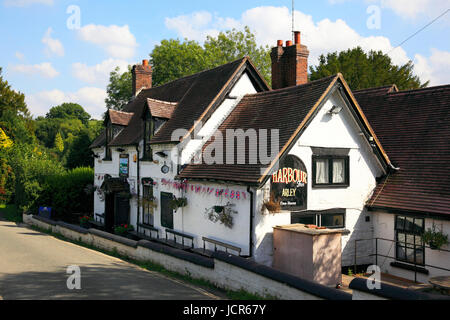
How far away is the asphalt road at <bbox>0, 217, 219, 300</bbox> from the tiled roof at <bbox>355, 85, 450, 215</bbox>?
7688 mm

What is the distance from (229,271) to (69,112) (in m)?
113

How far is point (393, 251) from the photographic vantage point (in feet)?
47.1

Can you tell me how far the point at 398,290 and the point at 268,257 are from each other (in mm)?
6095

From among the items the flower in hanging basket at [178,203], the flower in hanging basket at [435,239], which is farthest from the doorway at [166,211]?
the flower in hanging basket at [435,239]

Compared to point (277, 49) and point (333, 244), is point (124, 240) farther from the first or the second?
point (277, 49)

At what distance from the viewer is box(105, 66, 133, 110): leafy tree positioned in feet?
142

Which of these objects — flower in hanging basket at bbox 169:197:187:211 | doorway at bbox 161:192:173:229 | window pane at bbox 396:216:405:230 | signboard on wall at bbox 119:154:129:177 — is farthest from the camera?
signboard on wall at bbox 119:154:129:177

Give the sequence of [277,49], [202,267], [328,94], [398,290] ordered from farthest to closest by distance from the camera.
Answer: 1. [277,49]
2. [328,94]
3. [202,267]
4. [398,290]

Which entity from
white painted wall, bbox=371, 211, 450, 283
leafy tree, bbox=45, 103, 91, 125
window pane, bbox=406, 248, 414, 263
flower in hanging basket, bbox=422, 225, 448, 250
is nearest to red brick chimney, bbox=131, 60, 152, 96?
white painted wall, bbox=371, 211, 450, 283

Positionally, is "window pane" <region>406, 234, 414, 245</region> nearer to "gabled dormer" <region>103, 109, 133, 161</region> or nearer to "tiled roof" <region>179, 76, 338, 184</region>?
"tiled roof" <region>179, 76, 338, 184</region>

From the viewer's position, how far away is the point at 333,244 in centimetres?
1237

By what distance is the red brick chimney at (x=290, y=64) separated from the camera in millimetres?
18062
